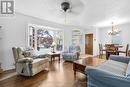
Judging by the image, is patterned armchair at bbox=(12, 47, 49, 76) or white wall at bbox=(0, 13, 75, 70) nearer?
patterned armchair at bbox=(12, 47, 49, 76)

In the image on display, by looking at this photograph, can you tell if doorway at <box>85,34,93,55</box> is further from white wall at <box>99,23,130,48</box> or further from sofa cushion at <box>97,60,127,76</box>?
sofa cushion at <box>97,60,127,76</box>

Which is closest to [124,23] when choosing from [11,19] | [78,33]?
[78,33]

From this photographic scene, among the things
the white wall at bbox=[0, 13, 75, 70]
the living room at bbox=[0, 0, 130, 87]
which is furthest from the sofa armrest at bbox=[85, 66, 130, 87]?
the white wall at bbox=[0, 13, 75, 70]

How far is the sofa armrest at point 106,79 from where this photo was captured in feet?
5.55

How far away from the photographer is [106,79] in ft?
6.12

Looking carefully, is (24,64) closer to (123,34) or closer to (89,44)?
(89,44)

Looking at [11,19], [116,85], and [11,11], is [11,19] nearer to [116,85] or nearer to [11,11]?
[11,11]

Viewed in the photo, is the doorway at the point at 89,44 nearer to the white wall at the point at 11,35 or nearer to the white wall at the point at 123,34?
the white wall at the point at 123,34

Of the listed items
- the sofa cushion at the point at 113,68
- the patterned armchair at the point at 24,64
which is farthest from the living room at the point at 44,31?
the sofa cushion at the point at 113,68

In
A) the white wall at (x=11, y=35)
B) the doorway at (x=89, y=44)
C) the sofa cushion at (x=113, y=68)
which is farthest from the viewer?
the doorway at (x=89, y=44)

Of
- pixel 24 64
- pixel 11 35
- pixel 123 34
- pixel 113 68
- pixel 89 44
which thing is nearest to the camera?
pixel 113 68

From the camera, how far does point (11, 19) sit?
460 cm

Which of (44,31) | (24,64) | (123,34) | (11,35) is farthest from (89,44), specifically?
(24,64)

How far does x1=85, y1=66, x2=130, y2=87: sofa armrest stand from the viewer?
66.6 inches
